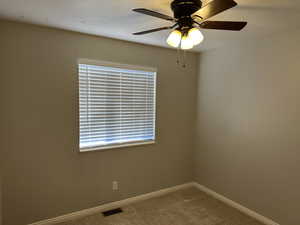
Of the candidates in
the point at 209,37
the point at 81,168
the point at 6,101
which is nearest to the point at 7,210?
the point at 81,168

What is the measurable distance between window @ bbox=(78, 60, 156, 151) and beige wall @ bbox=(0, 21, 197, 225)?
0.11 meters

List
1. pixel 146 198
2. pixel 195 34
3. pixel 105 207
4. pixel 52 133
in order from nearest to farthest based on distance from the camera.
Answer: pixel 195 34 → pixel 52 133 → pixel 105 207 → pixel 146 198

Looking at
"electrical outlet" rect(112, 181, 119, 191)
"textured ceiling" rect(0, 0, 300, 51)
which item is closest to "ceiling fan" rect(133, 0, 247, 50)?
"textured ceiling" rect(0, 0, 300, 51)

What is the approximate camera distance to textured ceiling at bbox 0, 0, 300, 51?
1.61 metres

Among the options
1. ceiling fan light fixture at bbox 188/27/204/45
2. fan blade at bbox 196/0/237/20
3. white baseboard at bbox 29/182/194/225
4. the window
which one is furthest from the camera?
the window

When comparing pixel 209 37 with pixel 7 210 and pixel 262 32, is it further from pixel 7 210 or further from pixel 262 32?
pixel 7 210

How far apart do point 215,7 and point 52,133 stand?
6.95 ft

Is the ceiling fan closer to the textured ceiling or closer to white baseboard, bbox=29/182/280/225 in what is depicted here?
the textured ceiling

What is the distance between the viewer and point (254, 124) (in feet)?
8.18

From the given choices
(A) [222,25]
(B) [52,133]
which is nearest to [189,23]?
(A) [222,25]

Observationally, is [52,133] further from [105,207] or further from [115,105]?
[105,207]

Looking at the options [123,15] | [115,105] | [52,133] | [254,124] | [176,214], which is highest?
[123,15]

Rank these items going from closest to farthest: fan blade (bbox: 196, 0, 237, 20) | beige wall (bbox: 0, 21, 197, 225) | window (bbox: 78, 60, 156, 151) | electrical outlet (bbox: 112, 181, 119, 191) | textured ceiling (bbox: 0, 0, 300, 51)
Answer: fan blade (bbox: 196, 0, 237, 20) → textured ceiling (bbox: 0, 0, 300, 51) → beige wall (bbox: 0, 21, 197, 225) → window (bbox: 78, 60, 156, 151) → electrical outlet (bbox: 112, 181, 119, 191)

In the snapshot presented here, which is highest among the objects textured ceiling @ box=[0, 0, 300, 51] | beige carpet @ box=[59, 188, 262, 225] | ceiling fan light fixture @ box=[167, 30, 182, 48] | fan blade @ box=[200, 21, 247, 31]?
textured ceiling @ box=[0, 0, 300, 51]
